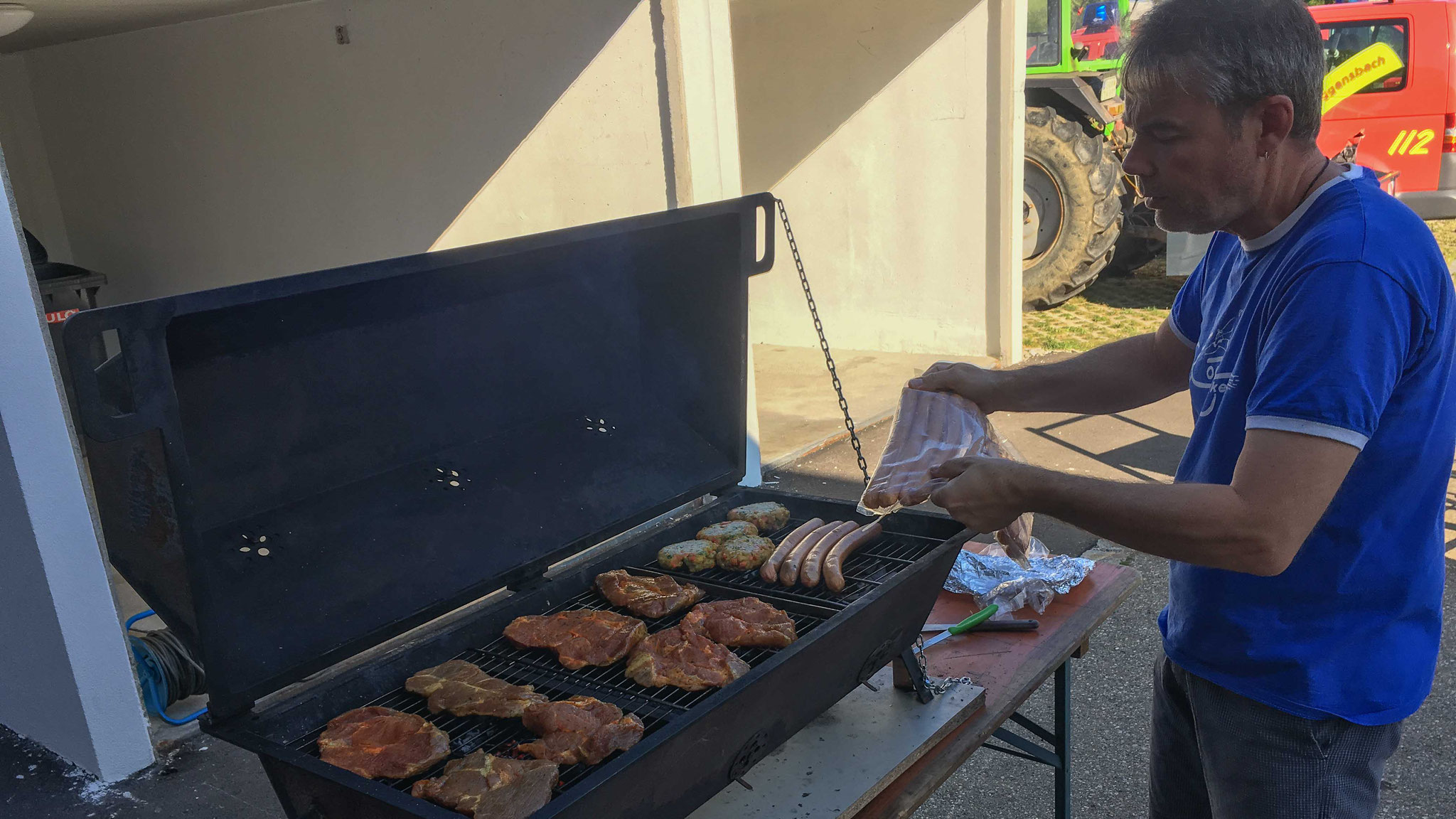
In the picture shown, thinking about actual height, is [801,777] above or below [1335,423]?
below

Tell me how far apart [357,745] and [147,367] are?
75 centimetres

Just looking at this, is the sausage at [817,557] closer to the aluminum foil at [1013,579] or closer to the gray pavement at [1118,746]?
the aluminum foil at [1013,579]

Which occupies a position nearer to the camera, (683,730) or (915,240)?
(683,730)

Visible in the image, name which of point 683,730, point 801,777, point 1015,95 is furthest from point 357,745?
point 1015,95

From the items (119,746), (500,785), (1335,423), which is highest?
(1335,423)

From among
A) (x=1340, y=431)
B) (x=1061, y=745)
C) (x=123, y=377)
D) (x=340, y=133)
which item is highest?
(x=340, y=133)

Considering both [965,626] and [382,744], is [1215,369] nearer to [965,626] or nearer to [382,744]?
[965,626]

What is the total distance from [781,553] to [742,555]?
109 millimetres

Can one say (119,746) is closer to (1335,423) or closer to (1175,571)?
(1175,571)

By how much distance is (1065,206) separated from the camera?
32.7 ft

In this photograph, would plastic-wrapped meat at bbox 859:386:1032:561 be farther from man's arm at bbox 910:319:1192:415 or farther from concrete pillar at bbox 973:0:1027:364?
concrete pillar at bbox 973:0:1027:364

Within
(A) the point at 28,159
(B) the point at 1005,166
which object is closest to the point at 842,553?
(B) the point at 1005,166

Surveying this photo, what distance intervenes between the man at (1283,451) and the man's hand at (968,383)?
432 mm

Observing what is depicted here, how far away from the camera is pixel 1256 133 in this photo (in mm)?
1775
